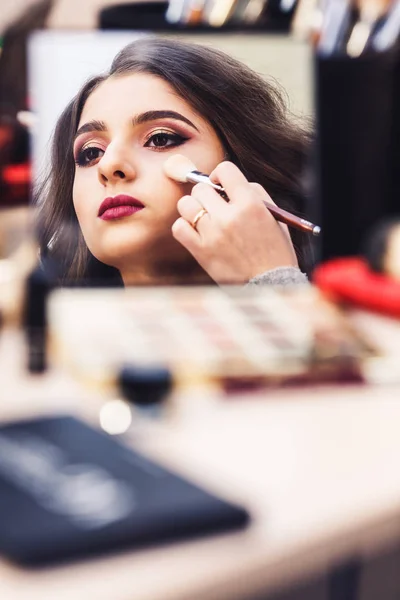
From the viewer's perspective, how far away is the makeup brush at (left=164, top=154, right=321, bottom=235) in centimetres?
34

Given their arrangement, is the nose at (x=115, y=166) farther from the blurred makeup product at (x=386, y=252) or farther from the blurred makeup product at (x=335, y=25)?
the blurred makeup product at (x=386, y=252)

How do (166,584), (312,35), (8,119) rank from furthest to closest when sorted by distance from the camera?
(312,35) → (8,119) → (166,584)

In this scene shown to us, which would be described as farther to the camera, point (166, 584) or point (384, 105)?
point (384, 105)

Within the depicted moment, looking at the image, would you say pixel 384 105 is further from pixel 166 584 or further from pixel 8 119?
pixel 166 584

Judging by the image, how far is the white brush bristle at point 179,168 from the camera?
13.5 inches

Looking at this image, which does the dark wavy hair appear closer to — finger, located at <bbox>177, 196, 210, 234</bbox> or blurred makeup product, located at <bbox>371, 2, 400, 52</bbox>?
finger, located at <bbox>177, 196, 210, 234</bbox>

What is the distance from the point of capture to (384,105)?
81cm

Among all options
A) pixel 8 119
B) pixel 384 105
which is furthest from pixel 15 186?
pixel 384 105

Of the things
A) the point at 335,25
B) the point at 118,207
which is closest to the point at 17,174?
the point at 118,207

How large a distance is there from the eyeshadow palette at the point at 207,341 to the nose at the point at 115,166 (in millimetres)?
214

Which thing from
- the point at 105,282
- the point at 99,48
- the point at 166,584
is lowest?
the point at 166,584

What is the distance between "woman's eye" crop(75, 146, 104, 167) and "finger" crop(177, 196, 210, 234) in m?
0.04

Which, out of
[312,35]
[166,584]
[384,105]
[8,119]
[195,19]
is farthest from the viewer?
[384,105]

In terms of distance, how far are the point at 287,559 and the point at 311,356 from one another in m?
0.29
